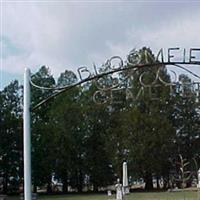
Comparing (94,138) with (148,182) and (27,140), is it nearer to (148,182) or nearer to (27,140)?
(148,182)

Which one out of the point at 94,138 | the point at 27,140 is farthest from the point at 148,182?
the point at 27,140

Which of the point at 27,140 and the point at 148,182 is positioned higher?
the point at 27,140

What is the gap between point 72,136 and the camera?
4344 cm

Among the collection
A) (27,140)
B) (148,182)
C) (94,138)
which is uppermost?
(94,138)

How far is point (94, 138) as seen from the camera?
4438cm

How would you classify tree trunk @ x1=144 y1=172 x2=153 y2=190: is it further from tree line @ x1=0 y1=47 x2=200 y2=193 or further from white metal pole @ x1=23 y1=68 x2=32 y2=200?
white metal pole @ x1=23 y1=68 x2=32 y2=200

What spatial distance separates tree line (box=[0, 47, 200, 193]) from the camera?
1618 inches

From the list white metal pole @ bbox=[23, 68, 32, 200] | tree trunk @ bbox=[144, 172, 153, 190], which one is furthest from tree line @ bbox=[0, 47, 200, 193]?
white metal pole @ bbox=[23, 68, 32, 200]

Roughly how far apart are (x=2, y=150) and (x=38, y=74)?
8486 mm

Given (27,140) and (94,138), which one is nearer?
(27,140)

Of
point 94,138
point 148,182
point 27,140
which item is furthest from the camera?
point 94,138

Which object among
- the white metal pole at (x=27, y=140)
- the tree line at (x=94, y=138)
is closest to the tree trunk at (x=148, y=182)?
the tree line at (x=94, y=138)

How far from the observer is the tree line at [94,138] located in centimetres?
4109

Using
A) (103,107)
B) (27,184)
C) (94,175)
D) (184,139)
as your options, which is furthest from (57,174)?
(27,184)
